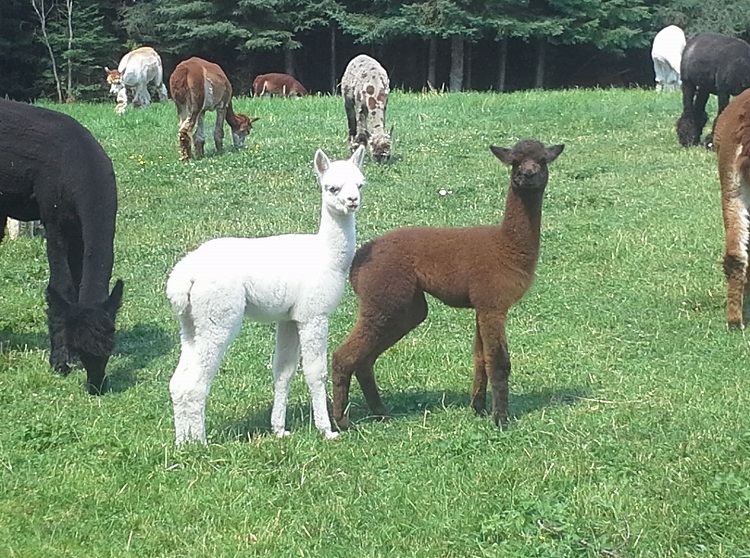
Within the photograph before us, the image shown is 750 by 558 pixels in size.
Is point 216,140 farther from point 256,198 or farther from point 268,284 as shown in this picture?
point 268,284

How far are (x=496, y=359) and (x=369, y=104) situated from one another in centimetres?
1033

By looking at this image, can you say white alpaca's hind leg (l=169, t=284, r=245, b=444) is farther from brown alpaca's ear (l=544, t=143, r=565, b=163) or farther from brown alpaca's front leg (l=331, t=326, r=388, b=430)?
brown alpaca's ear (l=544, t=143, r=565, b=163)

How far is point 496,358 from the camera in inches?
270

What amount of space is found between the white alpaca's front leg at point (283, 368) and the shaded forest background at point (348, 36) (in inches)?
1261

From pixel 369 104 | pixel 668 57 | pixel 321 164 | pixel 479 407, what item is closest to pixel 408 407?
pixel 479 407

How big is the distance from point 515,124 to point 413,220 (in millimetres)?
8212

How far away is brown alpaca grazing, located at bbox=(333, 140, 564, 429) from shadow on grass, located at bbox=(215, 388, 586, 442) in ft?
1.20

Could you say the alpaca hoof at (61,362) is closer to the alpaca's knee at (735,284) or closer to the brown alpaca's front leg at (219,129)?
the alpaca's knee at (735,284)

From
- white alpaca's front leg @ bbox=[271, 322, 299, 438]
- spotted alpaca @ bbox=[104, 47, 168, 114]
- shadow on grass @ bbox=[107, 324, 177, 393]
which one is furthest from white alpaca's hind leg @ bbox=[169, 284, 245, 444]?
spotted alpaca @ bbox=[104, 47, 168, 114]

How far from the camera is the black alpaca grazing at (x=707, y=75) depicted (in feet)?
56.7

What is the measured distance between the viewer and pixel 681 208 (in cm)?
1375

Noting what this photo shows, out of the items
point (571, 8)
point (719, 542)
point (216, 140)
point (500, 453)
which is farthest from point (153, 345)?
point (571, 8)

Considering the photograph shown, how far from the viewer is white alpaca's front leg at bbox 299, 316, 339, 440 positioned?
22.1 feet

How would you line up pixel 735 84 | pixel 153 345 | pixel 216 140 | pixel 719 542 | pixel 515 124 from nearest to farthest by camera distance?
pixel 719 542, pixel 153 345, pixel 735 84, pixel 216 140, pixel 515 124
